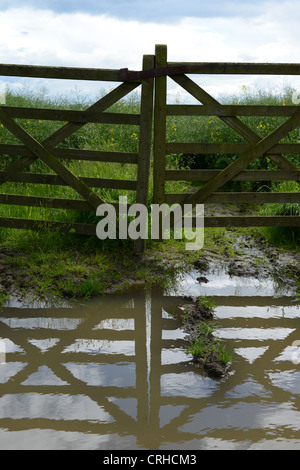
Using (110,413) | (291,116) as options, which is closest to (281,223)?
(291,116)

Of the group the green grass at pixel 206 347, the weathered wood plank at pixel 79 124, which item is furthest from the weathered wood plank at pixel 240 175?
the green grass at pixel 206 347

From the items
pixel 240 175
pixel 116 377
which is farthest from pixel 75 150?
pixel 116 377

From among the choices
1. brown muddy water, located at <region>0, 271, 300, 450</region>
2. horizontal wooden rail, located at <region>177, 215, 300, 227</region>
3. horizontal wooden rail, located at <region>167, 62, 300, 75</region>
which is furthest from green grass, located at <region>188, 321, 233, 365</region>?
horizontal wooden rail, located at <region>167, 62, 300, 75</region>

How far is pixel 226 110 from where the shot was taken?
266 inches

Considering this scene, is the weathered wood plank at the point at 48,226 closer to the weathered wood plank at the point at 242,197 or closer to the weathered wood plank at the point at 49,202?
the weathered wood plank at the point at 49,202

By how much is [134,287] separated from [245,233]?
251 cm

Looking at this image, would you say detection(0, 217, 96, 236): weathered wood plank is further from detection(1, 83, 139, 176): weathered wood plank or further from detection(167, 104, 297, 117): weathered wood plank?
detection(167, 104, 297, 117): weathered wood plank

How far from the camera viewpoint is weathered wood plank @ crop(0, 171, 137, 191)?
6938 mm

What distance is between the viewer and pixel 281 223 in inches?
289

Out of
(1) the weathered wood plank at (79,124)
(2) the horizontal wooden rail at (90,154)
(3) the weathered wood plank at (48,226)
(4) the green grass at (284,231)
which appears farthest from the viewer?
(4) the green grass at (284,231)

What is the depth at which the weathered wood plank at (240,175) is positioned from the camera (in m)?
6.92

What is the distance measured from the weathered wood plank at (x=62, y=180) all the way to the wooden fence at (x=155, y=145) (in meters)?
0.01
